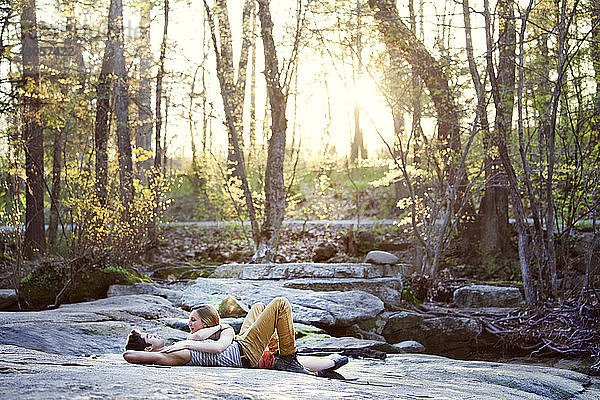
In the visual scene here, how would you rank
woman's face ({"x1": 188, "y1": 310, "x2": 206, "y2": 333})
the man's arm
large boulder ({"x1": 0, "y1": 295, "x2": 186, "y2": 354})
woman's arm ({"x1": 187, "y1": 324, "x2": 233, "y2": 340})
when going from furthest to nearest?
large boulder ({"x1": 0, "y1": 295, "x2": 186, "y2": 354}) < woman's face ({"x1": 188, "y1": 310, "x2": 206, "y2": 333}) < woman's arm ({"x1": 187, "y1": 324, "x2": 233, "y2": 340}) < the man's arm

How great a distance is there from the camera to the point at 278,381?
3246 millimetres

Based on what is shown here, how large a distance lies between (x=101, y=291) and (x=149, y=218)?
266 cm

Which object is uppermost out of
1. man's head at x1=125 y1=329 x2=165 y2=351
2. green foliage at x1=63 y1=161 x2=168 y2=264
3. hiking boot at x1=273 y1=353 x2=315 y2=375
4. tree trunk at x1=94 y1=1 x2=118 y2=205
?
tree trunk at x1=94 y1=1 x2=118 y2=205

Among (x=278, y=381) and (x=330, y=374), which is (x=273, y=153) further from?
(x=278, y=381)

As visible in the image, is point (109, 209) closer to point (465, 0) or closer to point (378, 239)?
point (465, 0)

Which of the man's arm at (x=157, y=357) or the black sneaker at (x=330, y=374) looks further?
the black sneaker at (x=330, y=374)

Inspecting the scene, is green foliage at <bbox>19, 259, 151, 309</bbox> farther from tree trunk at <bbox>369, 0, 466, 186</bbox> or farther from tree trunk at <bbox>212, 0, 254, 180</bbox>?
tree trunk at <bbox>369, 0, 466, 186</bbox>

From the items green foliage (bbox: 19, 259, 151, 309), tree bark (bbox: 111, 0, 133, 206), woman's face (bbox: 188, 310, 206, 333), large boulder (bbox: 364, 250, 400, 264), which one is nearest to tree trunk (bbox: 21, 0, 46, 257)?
tree bark (bbox: 111, 0, 133, 206)

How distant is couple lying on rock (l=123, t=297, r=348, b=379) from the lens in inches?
164

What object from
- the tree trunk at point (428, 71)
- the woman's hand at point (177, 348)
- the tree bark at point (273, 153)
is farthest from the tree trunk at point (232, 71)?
the woman's hand at point (177, 348)

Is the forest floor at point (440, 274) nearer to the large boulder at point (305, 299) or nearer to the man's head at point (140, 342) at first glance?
the large boulder at point (305, 299)

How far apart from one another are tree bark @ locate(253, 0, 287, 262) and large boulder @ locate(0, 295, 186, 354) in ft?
13.4

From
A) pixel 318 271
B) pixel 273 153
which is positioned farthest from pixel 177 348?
pixel 273 153

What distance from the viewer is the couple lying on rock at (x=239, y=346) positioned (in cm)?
416
